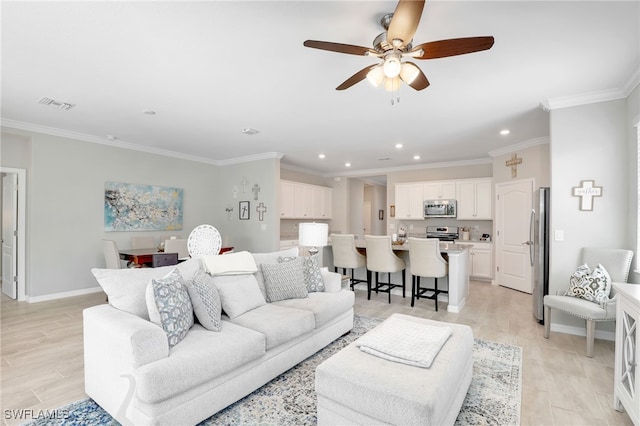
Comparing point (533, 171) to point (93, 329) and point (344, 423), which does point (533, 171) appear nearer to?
point (344, 423)

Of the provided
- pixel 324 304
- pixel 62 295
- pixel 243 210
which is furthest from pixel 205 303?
pixel 243 210

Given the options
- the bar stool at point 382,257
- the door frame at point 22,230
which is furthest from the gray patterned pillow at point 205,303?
the door frame at point 22,230

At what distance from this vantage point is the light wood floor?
86.4 inches

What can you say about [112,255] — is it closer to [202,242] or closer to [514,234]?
[202,242]

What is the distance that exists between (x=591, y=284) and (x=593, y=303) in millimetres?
192

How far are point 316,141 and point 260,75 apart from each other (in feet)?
8.32

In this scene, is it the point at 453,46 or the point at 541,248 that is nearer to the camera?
the point at 453,46

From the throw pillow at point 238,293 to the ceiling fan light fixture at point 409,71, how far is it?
84.3 inches

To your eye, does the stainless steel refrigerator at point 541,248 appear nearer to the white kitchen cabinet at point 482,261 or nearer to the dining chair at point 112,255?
the white kitchen cabinet at point 482,261

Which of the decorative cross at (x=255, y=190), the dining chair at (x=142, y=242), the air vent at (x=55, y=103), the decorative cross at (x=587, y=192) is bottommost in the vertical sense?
the dining chair at (x=142, y=242)

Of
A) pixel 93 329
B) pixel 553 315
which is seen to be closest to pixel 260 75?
pixel 93 329

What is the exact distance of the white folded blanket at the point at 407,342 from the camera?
6.03ft

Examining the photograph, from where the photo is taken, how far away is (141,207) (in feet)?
19.2

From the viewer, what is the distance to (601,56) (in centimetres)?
263
